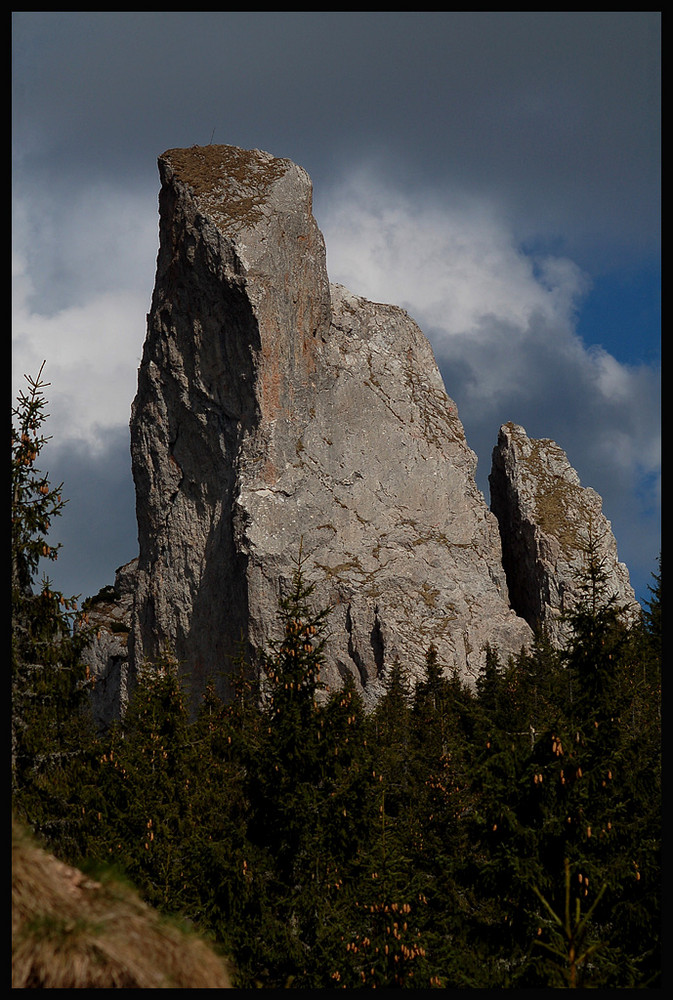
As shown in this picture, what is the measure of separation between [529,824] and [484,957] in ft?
7.50

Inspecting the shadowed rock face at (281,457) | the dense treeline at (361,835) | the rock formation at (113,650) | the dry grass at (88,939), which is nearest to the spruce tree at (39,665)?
the dense treeline at (361,835)

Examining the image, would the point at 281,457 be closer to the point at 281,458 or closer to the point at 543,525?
the point at 281,458

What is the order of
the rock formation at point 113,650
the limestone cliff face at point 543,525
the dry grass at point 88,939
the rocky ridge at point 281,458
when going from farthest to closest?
the rock formation at point 113,650 → the limestone cliff face at point 543,525 → the rocky ridge at point 281,458 → the dry grass at point 88,939

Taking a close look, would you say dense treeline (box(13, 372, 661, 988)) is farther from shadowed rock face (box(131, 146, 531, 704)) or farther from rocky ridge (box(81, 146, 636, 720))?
shadowed rock face (box(131, 146, 531, 704))

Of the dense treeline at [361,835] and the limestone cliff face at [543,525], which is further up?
the limestone cliff face at [543,525]

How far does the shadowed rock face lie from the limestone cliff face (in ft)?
14.3

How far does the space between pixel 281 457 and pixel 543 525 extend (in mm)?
22848

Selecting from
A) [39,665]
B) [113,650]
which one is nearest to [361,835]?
[39,665]

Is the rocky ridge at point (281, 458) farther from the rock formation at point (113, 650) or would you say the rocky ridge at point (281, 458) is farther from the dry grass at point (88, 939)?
the dry grass at point (88, 939)

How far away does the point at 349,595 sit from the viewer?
65125mm

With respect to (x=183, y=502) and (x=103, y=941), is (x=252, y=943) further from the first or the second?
(x=183, y=502)

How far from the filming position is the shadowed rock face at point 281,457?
6619 cm

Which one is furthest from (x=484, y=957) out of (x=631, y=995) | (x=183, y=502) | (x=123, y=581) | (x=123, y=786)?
(x=123, y=581)

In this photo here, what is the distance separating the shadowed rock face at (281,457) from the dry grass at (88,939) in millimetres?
56708
